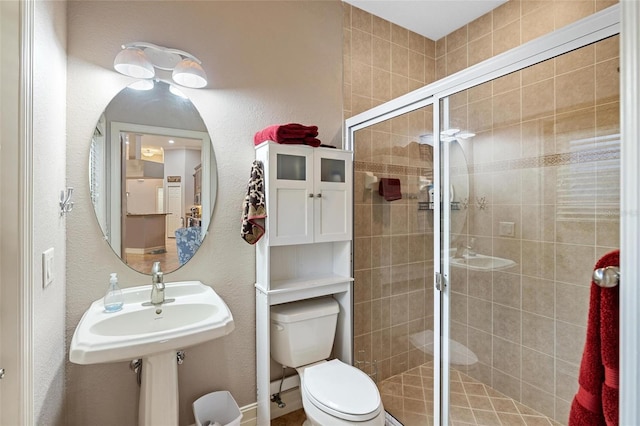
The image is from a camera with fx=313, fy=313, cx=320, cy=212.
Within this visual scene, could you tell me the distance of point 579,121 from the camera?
146cm

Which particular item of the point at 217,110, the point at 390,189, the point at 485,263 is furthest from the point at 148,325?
the point at 485,263

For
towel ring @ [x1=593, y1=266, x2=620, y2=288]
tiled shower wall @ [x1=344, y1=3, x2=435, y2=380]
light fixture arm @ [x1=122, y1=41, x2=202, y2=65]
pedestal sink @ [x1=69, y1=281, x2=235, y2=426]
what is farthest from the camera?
tiled shower wall @ [x1=344, y1=3, x2=435, y2=380]

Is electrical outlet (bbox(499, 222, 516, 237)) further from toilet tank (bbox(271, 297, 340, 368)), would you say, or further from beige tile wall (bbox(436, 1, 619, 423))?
toilet tank (bbox(271, 297, 340, 368))

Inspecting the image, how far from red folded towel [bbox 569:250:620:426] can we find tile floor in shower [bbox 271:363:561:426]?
1.03 m

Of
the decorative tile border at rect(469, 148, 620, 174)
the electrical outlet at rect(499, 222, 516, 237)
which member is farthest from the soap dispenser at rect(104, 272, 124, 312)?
the electrical outlet at rect(499, 222, 516, 237)

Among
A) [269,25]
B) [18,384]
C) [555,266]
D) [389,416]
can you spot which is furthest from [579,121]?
[18,384]

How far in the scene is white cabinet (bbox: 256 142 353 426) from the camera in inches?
67.2

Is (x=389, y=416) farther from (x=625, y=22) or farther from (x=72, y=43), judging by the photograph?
(x=72, y=43)

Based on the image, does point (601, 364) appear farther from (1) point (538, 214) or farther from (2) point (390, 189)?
(2) point (390, 189)

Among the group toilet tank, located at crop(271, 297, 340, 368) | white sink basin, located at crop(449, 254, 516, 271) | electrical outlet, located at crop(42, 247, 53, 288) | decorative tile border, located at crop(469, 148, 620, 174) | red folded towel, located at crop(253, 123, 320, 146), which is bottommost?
toilet tank, located at crop(271, 297, 340, 368)

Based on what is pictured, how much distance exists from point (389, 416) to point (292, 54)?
2.31 metres

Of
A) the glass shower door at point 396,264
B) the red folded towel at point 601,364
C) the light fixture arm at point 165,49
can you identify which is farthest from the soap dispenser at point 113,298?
the red folded towel at point 601,364

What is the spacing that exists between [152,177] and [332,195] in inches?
39.1

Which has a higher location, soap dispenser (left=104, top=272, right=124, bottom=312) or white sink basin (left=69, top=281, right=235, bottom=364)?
soap dispenser (left=104, top=272, right=124, bottom=312)
